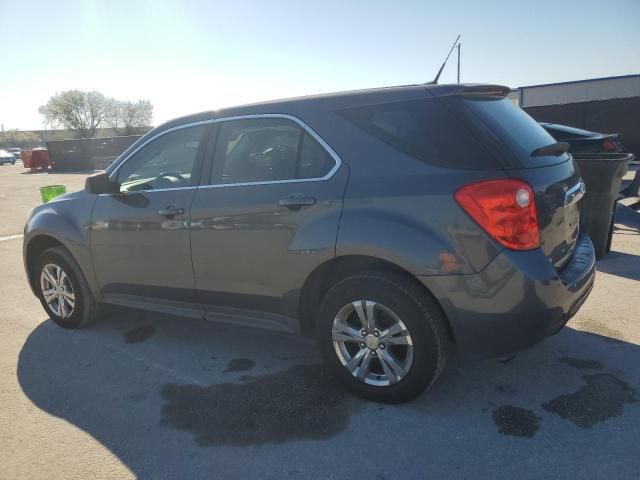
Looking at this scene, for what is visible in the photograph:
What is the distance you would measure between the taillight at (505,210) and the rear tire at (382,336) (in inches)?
20.7

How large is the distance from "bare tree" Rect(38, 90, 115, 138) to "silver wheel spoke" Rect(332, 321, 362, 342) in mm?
70923

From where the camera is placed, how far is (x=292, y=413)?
290 cm

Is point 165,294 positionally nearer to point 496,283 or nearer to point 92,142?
point 496,283

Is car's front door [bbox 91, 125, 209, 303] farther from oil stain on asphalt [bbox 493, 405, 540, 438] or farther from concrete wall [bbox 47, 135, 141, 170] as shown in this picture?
concrete wall [bbox 47, 135, 141, 170]

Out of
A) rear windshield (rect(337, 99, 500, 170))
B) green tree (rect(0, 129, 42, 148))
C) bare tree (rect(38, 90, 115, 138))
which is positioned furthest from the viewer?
green tree (rect(0, 129, 42, 148))

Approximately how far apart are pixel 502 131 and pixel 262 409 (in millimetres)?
2137

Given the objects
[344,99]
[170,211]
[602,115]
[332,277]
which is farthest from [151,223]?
[602,115]

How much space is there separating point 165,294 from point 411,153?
216cm

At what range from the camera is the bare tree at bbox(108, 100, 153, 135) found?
65.6 meters

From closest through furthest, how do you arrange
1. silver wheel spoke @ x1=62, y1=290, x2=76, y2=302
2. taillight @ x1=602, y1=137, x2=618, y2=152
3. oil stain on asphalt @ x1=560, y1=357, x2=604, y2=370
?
oil stain on asphalt @ x1=560, y1=357, x2=604, y2=370 → silver wheel spoke @ x1=62, y1=290, x2=76, y2=302 → taillight @ x1=602, y1=137, x2=618, y2=152

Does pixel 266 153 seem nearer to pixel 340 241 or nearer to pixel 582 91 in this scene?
pixel 340 241

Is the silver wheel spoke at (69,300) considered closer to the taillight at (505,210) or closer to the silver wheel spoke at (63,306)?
the silver wheel spoke at (63,306)

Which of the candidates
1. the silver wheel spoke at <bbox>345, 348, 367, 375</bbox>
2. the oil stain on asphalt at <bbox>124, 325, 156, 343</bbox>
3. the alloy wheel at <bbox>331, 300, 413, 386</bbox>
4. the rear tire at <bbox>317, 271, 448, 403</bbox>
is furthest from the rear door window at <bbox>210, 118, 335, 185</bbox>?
the oil stain on asphalt at <bbox>124, 325, 156, 343</bbox>

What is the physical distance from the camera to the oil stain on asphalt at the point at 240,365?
11.4 feet
